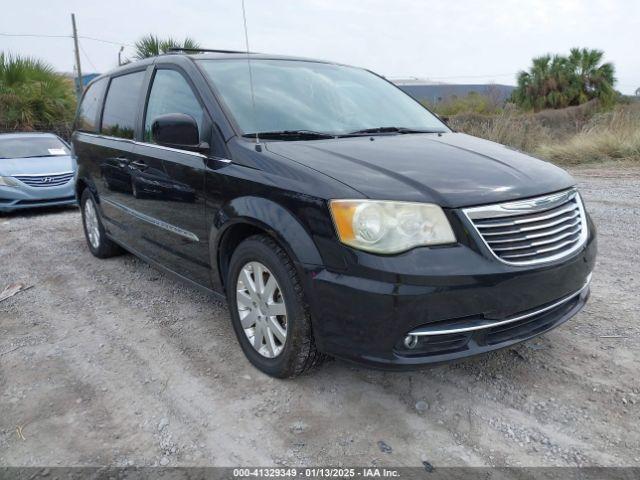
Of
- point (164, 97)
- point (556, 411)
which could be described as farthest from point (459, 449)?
point (164, 97)

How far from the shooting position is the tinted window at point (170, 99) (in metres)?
3.23

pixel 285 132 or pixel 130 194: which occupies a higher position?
pixel 285 132

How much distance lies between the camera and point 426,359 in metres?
2.28

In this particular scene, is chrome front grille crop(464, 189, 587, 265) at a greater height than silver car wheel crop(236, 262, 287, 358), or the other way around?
chrome front grille crop(464, 189, 587, 265)

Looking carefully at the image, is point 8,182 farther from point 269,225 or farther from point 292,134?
point 269,225

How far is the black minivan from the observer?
7.35 ft

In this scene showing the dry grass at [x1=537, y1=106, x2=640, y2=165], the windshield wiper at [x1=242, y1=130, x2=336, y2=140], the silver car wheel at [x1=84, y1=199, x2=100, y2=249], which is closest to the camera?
the windshield wiper at [x1=242, y1=130, x2=336, y2=140]

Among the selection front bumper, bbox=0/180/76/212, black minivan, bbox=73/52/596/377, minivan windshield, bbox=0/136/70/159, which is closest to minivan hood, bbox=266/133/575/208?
black minivan, bbox=73/52/596/377

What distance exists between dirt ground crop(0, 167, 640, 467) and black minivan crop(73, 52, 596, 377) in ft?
0.97

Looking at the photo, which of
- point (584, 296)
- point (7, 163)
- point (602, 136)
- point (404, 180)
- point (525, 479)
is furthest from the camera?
point (602, 136)

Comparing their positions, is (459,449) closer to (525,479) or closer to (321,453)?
(525,479)

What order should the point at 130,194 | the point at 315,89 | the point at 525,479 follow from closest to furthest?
the point at 525,479 → the point at 315,89 → the point at 130,194

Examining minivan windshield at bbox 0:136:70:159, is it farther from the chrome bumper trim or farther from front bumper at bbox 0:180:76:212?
the chrome bumper trim

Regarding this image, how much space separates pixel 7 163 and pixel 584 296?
324 inches
